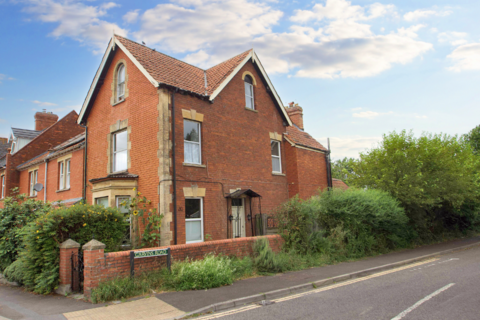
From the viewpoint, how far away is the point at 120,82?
16188 millimetres

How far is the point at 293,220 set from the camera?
44.2ft

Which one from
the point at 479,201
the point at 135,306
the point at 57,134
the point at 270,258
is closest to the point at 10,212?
the point at 135,306

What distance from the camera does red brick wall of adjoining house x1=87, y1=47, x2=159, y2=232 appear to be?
1377 cm

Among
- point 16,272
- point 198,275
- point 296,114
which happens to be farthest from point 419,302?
point 296,114

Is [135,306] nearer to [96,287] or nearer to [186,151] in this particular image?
[96,287]

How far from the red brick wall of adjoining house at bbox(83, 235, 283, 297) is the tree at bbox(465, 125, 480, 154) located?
3039 cm

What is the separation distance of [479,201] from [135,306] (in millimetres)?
23224

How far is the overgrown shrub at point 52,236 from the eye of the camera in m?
9.40

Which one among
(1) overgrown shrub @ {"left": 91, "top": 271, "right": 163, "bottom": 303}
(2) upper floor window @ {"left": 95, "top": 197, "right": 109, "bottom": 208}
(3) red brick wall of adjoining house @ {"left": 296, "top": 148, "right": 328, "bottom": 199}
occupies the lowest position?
(1) overgrown shrub @ {"left": 91, "top": 271, "right": 163, "bottom": 303}

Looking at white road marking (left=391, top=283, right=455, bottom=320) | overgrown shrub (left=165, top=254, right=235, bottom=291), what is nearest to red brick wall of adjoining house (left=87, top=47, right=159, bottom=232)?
overgrown shrub (left=165, top=254, right=235, bottom=291)

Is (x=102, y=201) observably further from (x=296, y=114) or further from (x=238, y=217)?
(x=296, y=114)

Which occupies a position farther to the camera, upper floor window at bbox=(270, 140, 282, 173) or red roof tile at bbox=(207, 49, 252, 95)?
upper floor window at bbox=(270, 140, 282, 173)

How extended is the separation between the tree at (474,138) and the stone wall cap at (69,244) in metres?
34.9

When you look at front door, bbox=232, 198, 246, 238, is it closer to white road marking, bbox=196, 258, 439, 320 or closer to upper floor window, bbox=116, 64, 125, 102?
white road marking, bbox=196, 258, 439, 320
